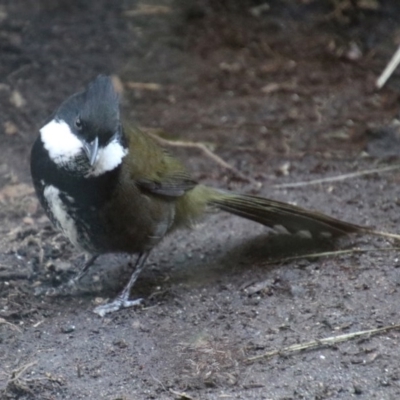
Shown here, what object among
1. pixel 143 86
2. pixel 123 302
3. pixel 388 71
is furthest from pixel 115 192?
pixel 388 71

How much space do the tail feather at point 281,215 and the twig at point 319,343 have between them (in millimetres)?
963

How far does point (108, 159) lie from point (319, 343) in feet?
4.18

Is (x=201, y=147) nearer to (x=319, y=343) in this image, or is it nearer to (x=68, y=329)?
(x=68, y=329)

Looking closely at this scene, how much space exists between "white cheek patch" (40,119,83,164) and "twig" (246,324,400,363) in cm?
121

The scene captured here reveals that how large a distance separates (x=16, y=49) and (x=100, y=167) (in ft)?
9.17

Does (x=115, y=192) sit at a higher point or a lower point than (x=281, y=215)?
higher

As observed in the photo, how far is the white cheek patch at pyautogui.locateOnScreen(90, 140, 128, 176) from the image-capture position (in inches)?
170

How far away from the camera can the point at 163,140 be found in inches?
241

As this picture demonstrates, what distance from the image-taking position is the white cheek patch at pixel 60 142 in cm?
426

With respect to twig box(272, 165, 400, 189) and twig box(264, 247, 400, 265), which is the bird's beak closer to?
twig box(264, 247, 400, 265)

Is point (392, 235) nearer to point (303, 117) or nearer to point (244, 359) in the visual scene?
point (244, 359)

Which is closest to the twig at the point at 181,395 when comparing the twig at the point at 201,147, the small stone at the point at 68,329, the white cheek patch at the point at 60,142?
the small stone at the point at 68,329

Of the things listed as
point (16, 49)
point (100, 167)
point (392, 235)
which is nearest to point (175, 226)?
point (100, 167)

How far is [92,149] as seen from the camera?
420 centimetres
